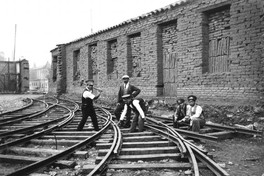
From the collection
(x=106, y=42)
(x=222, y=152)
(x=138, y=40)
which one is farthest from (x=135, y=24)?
(x=222, y=152)

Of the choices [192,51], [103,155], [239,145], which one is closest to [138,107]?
[103,155]

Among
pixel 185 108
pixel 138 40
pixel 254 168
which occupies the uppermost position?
pixel 138 40

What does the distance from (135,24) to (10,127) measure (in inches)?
339

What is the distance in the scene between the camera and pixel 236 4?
28.1 ft

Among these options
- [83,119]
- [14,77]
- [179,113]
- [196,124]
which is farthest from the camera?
[14,77]

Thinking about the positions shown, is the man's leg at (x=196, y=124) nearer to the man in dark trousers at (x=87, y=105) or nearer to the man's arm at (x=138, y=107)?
the man's arm at (x=138, y=107)

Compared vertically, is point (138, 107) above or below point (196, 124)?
above

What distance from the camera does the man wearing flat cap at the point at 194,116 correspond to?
6573 millimetres

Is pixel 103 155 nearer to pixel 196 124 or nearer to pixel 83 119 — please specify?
pixel 83 119

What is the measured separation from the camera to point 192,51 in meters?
10.1

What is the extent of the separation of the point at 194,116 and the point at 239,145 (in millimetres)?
1382

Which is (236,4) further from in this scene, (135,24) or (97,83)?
(97,83)

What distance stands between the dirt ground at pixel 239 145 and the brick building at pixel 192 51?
0.48 meters

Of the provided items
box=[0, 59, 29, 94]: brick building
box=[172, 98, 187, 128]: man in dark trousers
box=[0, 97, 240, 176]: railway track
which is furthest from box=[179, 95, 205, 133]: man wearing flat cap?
box=[0, 59, 29, 94]: brick building
